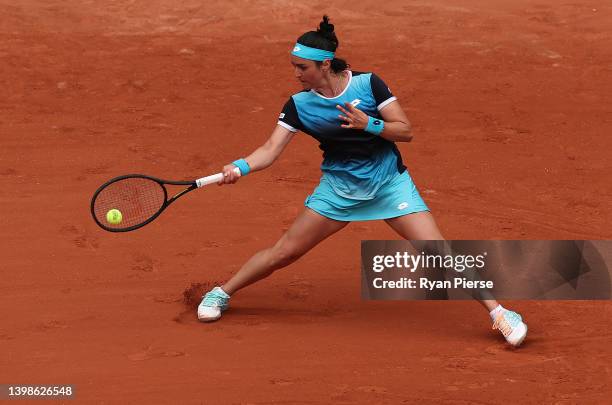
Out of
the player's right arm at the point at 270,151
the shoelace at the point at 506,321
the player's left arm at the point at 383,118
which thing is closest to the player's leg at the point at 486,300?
the shoelace at the point at 506,321

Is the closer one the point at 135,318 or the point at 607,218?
the point at 135,318

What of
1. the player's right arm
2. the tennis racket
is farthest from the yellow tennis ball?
the player's right arm

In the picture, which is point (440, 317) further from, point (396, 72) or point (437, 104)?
point (396, 72)

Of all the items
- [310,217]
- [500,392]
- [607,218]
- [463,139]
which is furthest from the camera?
[463,139]

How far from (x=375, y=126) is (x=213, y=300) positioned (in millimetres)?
1482

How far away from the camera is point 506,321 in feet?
21.3

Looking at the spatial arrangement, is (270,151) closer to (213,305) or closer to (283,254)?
(283,254)

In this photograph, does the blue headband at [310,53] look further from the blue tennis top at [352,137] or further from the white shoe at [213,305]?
the white shoe at [213,305]

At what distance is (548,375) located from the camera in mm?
6195

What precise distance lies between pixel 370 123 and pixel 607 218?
293 cm

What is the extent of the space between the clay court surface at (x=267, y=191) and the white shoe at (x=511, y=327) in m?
0.11

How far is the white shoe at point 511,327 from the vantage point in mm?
6461

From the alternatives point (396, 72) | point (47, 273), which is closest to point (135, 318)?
point (47, 273)

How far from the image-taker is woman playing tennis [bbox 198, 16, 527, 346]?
21.2 feet
